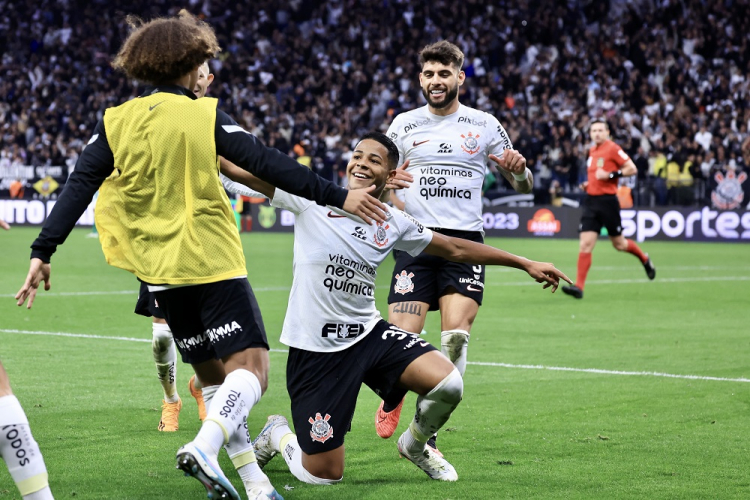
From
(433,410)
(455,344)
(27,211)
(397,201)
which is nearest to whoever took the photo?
(433,410)

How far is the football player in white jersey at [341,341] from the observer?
194 inches

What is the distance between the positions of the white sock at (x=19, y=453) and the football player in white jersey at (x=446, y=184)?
118 inches

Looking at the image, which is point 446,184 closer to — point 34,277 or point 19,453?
point 34,277

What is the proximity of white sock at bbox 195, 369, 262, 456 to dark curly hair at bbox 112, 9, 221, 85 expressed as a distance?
1.21 metres

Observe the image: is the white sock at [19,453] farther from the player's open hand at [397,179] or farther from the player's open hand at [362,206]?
the player's open hand at [397,179]

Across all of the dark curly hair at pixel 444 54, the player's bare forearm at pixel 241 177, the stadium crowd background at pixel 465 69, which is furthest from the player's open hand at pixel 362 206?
the stadium crowd background at pixel 465 69

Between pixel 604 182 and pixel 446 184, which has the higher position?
pixel 446 184

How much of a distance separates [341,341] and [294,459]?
62 cm

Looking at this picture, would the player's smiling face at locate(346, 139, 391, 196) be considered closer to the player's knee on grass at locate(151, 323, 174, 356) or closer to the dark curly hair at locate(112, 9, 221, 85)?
the dark curly hair at locate(112, 9, 221, 85)

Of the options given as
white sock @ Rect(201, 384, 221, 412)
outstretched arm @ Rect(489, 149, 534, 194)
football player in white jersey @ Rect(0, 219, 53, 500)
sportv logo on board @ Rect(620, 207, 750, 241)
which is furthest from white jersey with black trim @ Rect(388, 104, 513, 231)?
sportv logo on board @ Rect(620, 207, 750, 241)

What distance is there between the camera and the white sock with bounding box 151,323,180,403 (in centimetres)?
623

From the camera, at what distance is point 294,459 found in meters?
Result: 5.05

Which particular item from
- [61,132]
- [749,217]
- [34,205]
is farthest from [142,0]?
[749,217]

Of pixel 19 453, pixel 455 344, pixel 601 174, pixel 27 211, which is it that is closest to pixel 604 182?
pixel 601 174
